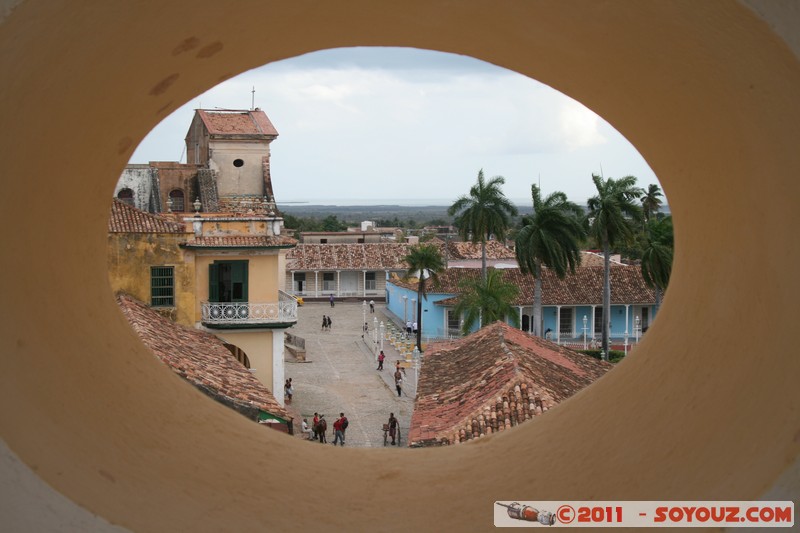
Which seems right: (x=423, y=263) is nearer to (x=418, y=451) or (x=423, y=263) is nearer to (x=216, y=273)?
(x=216, y=273)

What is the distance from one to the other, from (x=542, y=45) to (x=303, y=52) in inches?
41.0

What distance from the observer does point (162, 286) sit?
823 inches

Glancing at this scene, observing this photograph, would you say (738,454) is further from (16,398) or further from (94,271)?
(94,271)

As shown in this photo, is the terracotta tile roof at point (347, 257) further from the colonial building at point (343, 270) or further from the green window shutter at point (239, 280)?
the green window shutter at point (239, 280)

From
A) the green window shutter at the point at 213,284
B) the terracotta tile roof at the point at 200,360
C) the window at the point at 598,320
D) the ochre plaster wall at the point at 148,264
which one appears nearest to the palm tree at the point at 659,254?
the window at the point at 598,320

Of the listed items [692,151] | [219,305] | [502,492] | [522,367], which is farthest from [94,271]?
[219,305]

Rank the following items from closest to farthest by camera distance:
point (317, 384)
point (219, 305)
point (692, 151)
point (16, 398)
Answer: point (16, 398) < point (692, 151) < point (219, 305) < point (317, 384)

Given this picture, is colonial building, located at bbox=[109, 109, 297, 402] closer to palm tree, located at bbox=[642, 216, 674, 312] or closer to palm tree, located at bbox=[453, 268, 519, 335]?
palm tree, located at bbox=[453, 268, 519, 335]

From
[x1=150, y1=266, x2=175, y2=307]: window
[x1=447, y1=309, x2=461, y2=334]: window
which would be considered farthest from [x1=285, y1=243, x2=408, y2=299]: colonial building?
[x1=150, y1=266, x2=175, y2=307]: window

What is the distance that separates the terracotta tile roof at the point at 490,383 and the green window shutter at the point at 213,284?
6288 mm

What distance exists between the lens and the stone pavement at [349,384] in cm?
2411

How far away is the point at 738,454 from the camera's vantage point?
2.46 meters

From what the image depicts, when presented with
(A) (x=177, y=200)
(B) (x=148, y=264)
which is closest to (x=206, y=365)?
(B) (x=148, y=264)

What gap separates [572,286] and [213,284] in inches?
1003
